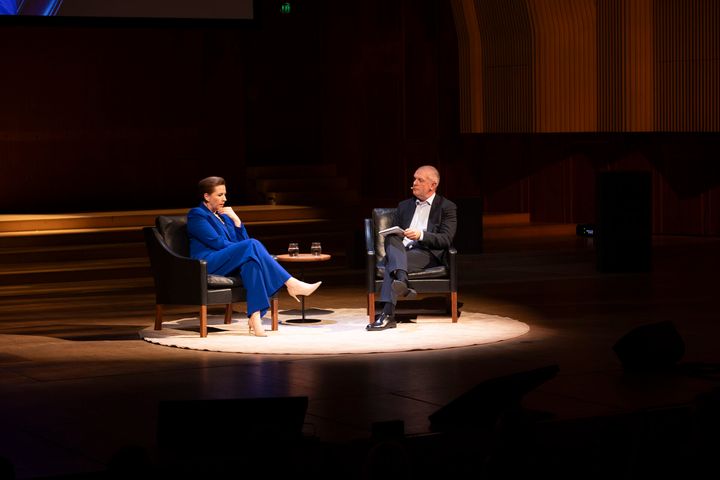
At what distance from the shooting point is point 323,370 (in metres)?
7.28

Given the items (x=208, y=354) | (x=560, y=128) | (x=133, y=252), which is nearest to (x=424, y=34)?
(x=560, y=128)

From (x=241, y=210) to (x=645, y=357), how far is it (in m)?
8.41

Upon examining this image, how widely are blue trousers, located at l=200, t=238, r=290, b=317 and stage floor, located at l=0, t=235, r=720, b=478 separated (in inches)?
28.1

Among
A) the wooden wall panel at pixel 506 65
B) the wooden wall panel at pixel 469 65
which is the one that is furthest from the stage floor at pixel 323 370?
the wooden wall panel at pixel 469 65

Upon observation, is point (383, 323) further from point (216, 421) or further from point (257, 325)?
point (216, 421)

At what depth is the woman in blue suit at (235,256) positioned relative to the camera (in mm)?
8633

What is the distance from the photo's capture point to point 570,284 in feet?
37.4

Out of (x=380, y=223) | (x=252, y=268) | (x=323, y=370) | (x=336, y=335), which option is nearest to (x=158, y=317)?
(x=252, y=268)

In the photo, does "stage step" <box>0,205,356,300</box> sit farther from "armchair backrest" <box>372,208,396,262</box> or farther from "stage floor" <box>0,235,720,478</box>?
"armchair backrest" <box>372,208,396,262</box>

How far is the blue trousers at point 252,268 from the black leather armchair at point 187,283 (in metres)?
0.07

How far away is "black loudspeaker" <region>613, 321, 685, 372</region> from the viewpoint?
703 cm

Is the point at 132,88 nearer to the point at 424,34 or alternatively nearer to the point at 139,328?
the point at 424,34

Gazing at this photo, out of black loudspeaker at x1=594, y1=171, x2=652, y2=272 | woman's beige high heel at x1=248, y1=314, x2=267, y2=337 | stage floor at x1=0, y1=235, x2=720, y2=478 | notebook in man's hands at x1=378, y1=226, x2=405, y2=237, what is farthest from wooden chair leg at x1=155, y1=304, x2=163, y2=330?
black loudspeaker at x1=594, y1=171, x2=652, y2=272

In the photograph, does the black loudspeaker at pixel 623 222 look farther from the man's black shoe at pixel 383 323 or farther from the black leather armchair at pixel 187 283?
the black leather armchair at pixel 187 283
